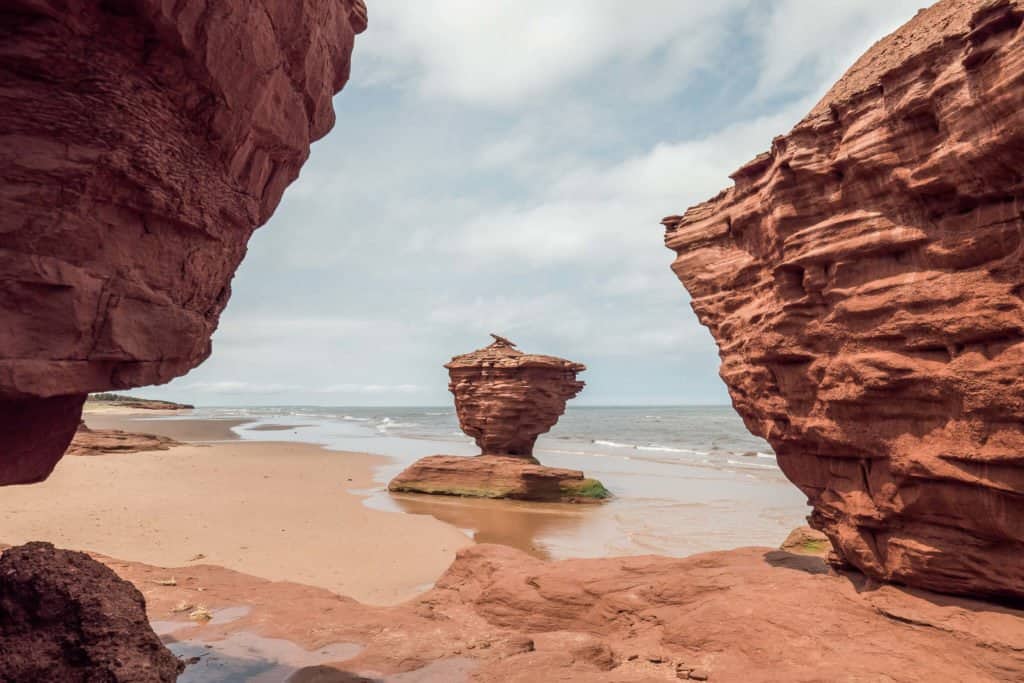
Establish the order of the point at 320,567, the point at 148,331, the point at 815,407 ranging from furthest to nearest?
the point at 320,567 → the point at 815,407 → the point at 148,331

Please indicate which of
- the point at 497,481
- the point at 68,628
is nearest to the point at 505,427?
the point at 497,481

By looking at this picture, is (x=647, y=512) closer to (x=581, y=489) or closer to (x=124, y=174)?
(x=581, y=489)

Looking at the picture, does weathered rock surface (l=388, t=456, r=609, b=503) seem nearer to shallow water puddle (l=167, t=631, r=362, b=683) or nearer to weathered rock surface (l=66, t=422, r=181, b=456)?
shallow water puddle (l=167, t=631, r=362, b=683)

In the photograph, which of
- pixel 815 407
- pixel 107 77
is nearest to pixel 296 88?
pixel 107 77

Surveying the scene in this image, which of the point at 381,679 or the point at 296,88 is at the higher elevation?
the point at 296,88

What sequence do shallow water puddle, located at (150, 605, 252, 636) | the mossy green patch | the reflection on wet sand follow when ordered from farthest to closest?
the mossy green patch, the reflection on wet sand, shallow water puddle, located at (150, 605, 252, 636)

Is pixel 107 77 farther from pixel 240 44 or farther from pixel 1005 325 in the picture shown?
pixel 1005 325

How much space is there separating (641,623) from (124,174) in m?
7.89

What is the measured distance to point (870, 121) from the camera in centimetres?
664

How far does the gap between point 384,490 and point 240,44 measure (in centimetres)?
2220

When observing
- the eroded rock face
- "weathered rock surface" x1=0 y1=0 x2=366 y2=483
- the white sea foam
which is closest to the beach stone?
"weathered rock surface" x1=0 y1=0 x2=366 y2=483

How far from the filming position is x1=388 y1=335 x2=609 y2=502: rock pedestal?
23.2m

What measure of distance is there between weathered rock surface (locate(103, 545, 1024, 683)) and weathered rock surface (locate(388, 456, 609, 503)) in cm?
1271

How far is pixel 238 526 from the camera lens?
1636 centimetres
